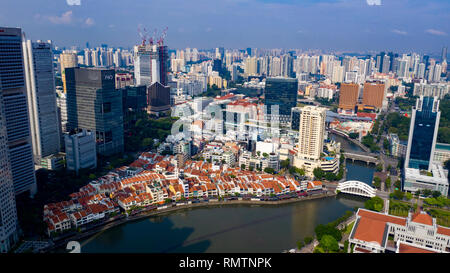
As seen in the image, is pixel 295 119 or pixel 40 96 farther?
pixel 295 119

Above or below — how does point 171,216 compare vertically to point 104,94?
below

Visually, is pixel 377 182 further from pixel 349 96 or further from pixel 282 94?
pixel 349 96

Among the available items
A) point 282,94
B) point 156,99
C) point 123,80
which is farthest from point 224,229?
point 123,80

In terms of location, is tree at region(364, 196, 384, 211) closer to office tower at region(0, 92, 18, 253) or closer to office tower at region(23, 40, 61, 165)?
office tower at region(0, 92, 18, 253)

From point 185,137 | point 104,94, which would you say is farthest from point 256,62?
point 104,94

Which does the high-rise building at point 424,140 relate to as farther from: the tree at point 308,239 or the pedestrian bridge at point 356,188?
the tree at point 308,239

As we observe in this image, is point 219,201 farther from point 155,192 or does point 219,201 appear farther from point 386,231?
point 386,231

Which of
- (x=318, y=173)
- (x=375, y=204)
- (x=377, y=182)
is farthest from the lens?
(x=318, y=173)
